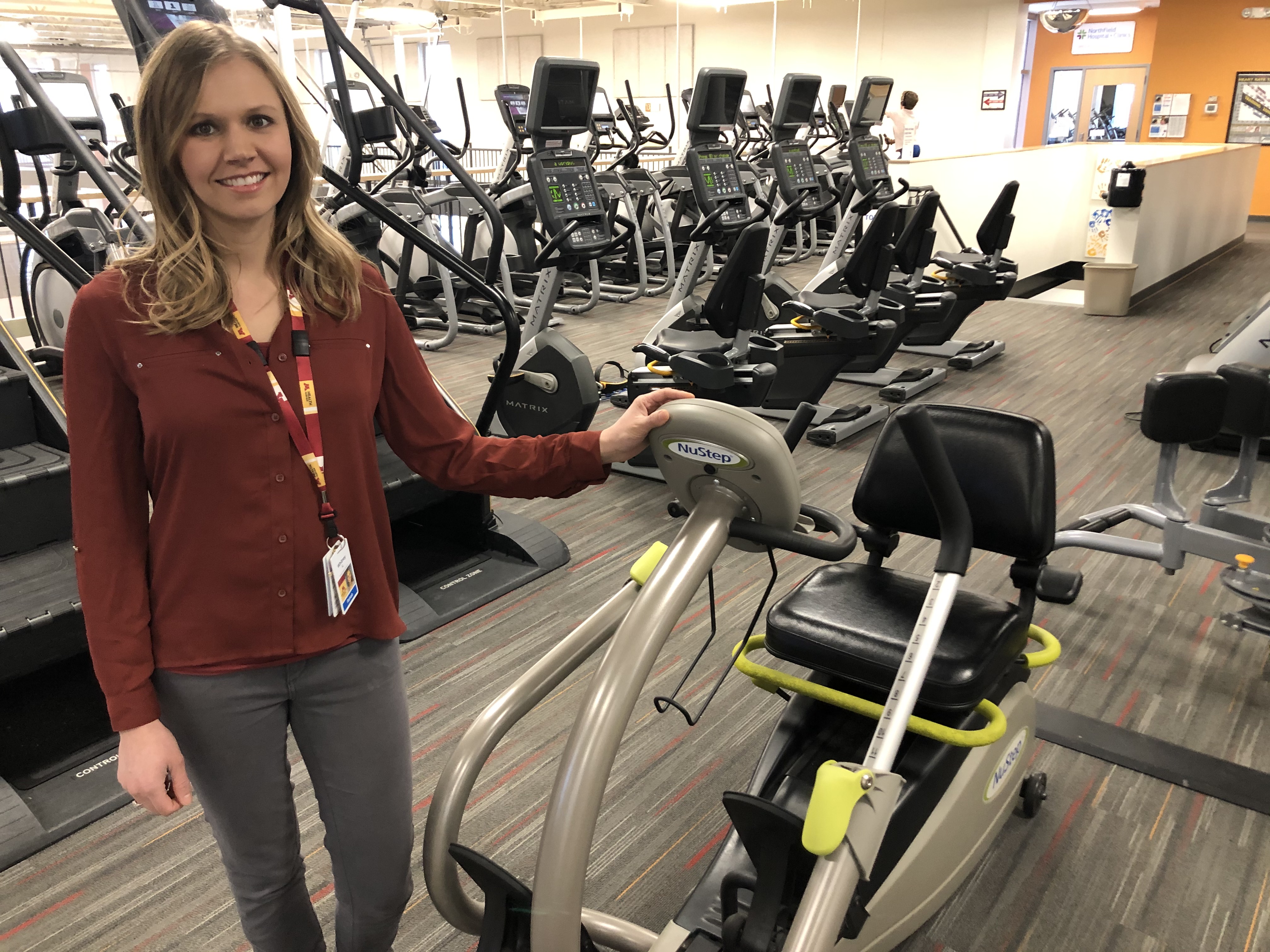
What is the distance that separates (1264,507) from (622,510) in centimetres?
281

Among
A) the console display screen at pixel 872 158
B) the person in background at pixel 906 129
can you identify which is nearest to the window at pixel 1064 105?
the person in background at pixel 906 129

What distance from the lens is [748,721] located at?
2.70 m

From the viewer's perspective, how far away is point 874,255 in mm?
4973

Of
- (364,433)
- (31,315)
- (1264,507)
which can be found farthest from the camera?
(31,315)

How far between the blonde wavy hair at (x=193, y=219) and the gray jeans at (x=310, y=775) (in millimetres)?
496

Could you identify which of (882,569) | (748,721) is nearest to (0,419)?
(748,721)

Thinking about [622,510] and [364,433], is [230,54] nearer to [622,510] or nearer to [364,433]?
[364,433]

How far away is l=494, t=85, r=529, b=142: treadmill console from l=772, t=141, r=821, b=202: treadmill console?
2.12 meters

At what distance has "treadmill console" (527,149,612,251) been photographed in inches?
172

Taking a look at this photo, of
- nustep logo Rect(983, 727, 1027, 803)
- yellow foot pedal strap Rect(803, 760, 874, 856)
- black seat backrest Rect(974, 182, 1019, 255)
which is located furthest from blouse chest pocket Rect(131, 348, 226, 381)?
black seat backrest Rect(974, 182, 1019, 255)

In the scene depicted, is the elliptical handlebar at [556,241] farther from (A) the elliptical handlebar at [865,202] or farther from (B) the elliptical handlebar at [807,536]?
(B) the elliptical handlebar at [807,536]

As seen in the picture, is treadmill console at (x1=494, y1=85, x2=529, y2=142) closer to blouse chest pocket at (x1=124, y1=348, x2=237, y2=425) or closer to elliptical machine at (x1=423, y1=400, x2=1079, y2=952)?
elliptical machine at (x1=423, y1=400, x2=1079, y2=952)

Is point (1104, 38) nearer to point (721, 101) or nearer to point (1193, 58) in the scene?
point (1193, 58)

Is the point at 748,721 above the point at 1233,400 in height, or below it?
below
